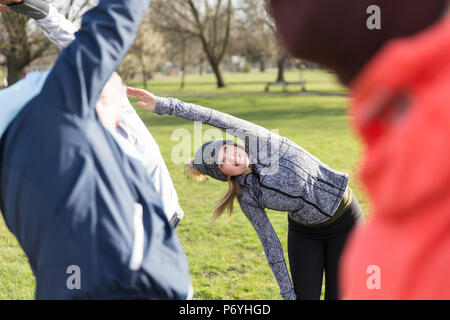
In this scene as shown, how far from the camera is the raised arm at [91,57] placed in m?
1.40

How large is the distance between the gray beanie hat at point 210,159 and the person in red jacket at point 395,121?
232 centimetres

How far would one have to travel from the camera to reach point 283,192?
313cm

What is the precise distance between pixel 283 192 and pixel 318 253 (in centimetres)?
60

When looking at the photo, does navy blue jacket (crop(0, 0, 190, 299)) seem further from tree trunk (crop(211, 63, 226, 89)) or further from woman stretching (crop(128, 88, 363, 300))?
tree trunk (crop(211, 63, 226, 89))

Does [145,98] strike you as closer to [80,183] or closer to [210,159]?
[210,159]

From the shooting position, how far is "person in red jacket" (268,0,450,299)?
72 cm

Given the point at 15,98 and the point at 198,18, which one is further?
the point at 198,18

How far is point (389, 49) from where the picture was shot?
30.2 inches

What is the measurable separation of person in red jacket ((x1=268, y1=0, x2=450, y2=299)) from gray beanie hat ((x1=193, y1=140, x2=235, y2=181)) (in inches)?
91.2

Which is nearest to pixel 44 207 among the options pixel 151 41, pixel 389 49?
pixel 389 49

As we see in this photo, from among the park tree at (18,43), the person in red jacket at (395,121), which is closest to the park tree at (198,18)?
the park tree at (18,43)

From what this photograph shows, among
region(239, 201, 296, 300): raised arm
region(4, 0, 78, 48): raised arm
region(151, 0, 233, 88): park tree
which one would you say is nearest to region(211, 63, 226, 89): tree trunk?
region(151, 0, 233, 88): park tree

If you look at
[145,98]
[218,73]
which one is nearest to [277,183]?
[145,98]

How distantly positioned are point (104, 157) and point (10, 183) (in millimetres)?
305
